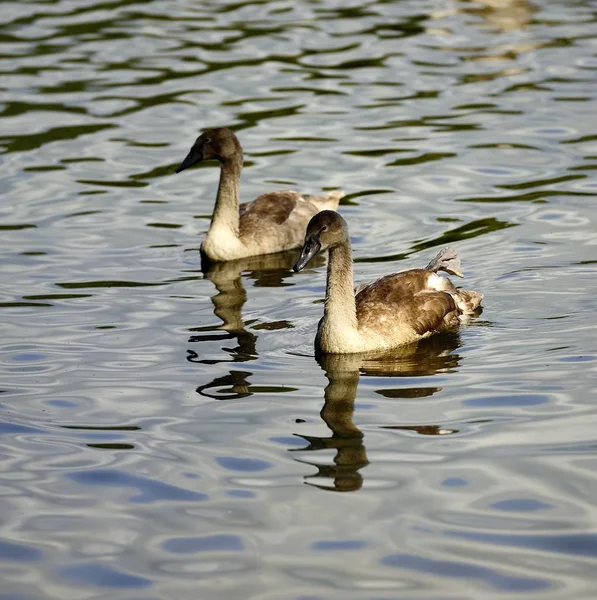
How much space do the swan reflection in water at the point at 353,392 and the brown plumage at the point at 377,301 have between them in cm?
14

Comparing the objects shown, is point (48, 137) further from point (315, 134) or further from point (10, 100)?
point (315, 134)

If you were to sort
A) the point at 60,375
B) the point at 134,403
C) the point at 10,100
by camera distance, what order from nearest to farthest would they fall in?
1. the point at 134,403
2. the point at 60,375
3. the point at 10,100

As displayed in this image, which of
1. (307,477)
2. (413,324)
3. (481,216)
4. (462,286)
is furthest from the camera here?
(481,216)

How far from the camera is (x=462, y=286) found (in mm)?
14367

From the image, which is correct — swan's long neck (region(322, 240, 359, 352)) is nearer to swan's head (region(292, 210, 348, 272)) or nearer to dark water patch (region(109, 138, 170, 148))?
swan's head (region(292, 210, 348, 272))

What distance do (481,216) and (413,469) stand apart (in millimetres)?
7679

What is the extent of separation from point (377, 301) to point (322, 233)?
110 centimetres

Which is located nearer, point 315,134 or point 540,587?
point 540,587

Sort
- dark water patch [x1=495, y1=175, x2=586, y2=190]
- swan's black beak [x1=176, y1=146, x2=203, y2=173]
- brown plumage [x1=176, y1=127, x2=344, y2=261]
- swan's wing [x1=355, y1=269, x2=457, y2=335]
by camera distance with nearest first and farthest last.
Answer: swan's wing [x1=355, y1=269, x2=457, y2=335]
brown plumage [x1=176, y1=127, x2=344, y2=261]
swan's black beak [x1=176, y1=146, x2=203, y2=173]
dark water patch [x1=495, y1=175, x2=586, y2=190]

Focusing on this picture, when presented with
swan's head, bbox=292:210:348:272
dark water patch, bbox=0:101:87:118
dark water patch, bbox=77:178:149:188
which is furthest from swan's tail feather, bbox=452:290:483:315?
dark water patch, bbox=0:101:87:118

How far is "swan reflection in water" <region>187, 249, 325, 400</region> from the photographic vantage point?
38.1ft

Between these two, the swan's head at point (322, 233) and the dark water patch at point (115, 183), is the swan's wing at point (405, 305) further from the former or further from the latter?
the dark water patch at point (115, 183)

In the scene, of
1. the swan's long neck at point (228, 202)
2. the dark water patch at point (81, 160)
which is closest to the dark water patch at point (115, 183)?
the dark water patch at point (81, 160)

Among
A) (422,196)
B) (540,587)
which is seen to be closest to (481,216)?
(422,196)
